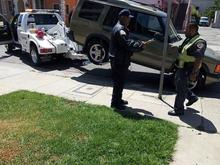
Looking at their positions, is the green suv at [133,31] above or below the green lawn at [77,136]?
above

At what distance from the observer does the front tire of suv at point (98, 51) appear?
29.4 feet

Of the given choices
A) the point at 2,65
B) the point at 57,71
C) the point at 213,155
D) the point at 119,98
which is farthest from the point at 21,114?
the point at 2,65

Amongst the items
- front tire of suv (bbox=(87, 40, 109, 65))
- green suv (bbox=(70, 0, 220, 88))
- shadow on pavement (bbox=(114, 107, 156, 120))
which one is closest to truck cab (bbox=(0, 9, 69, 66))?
green suv (bbox=(70, 0, 220, 88))

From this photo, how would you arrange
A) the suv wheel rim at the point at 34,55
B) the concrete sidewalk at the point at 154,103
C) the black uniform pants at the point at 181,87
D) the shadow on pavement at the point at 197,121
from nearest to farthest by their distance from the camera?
the concrete sidewalk at the point at 154,103, the shadow on pavement at the point at 197,121, the black uniform pants at the point at 181,87, the suv wheel rim at the point at 34,55

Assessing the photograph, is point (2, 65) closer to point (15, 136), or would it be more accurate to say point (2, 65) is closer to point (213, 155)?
point (15, 136)

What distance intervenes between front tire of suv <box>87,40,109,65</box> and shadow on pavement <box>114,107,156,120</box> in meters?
2.91

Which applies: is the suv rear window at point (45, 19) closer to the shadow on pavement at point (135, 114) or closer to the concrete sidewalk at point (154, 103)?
the concrete sidewalk at point (154, 103)

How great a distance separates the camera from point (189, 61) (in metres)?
5.88

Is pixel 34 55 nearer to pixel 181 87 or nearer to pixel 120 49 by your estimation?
pixel 120 49

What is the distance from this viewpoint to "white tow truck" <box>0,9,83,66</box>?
32.2 ft

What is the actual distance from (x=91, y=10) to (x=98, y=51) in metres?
1.22

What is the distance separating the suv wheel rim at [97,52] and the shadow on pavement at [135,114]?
2.94 meters

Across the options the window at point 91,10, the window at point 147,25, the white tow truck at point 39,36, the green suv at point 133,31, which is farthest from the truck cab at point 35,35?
the window at point 147,25

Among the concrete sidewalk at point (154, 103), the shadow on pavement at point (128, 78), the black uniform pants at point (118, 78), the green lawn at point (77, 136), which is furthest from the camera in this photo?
the shadow on pavement at point (128, 78)
